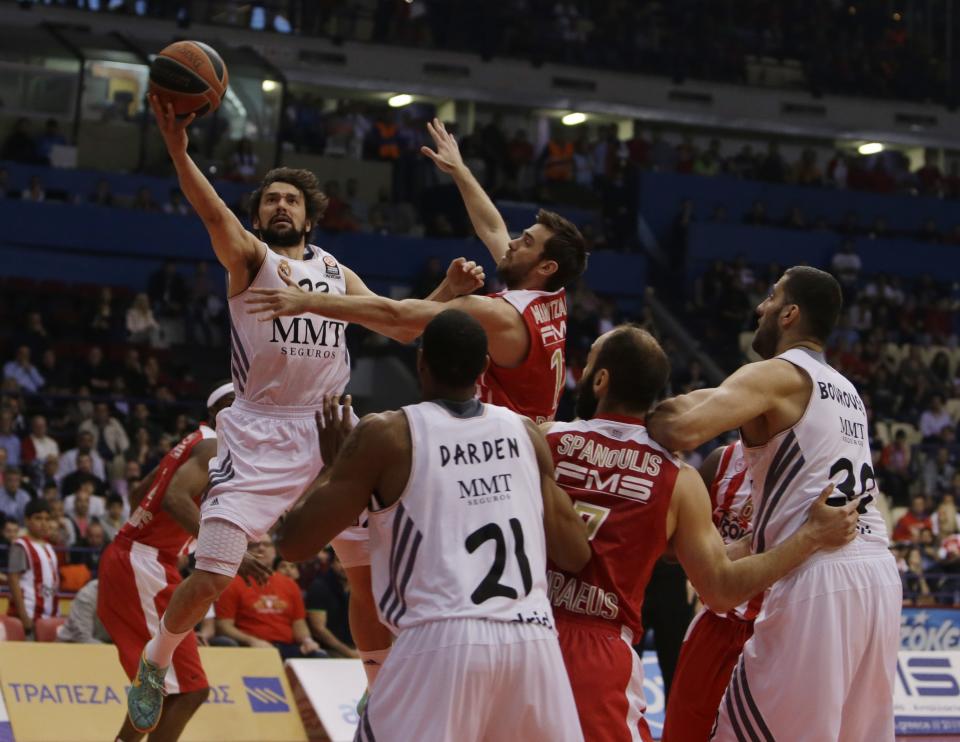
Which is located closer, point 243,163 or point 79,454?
point 79,454

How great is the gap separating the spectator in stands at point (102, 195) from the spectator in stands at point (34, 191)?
728 mm

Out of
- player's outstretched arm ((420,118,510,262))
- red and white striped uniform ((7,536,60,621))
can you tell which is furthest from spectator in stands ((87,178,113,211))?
player's outstretched arm ((420,118,510,262))

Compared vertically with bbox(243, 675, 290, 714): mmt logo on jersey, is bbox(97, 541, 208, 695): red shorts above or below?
above

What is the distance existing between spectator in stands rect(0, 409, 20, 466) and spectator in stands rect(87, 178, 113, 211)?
21.2ft

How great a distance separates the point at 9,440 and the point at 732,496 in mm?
11345

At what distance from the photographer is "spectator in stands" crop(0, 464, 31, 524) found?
14805mm

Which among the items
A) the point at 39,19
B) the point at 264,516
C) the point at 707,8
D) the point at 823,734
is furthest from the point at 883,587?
the point at 707,8

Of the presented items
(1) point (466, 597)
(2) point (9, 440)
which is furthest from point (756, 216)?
(1) point (466, 597)

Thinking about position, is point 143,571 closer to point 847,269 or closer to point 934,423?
point 934,423

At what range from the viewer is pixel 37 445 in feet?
54.1

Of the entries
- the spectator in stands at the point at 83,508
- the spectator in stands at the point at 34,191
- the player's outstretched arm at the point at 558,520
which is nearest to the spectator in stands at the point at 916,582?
the spectator in stands at the point at 83,508

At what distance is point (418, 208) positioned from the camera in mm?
25641

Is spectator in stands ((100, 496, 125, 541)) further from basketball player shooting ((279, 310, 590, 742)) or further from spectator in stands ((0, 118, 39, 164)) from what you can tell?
basketball player shooting ((279, 310, 590, 742))

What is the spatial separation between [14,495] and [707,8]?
21.3 metres
